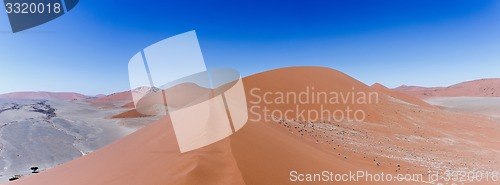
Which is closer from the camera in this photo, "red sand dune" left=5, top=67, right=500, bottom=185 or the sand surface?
"red sand dune" left=5, top=67, right=500, bottom=185

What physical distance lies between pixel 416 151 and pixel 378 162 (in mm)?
4844

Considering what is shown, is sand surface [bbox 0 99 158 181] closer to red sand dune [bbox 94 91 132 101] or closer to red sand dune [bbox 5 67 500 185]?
red sand dune [bbox 5 67 500 185]

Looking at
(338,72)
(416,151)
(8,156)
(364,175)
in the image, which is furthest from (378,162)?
(338,72)

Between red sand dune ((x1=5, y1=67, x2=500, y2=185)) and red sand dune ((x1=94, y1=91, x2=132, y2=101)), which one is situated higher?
red sand dune ((x1=5, y1=67, x2=500, y2=185))

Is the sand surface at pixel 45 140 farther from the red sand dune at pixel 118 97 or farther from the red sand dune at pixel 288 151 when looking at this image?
the red sand dune at pixel 118 97

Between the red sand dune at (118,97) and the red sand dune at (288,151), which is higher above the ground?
the red sand dune at (288,151)

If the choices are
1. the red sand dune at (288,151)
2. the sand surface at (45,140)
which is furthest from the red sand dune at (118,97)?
the red sand dune at (288,151)

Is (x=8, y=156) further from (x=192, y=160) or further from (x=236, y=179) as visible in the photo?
(x=236, y=179)

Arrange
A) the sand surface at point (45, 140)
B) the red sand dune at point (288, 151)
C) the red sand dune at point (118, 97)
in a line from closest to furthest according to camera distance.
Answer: the red sand dune at point (288, 151) < the sand surface at point (45, 140) < the red sand dune at point (118, 97)

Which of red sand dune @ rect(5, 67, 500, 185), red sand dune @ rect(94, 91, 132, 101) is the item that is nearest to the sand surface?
red sand dune @ rect(5, 67, 500, 185)

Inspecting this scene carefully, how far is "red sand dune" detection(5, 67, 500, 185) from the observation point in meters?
5.59

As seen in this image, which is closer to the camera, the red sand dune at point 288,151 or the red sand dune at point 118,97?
the red sand dune at point 288,151

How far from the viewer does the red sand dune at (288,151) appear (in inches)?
220

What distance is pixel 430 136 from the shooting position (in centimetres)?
1848
